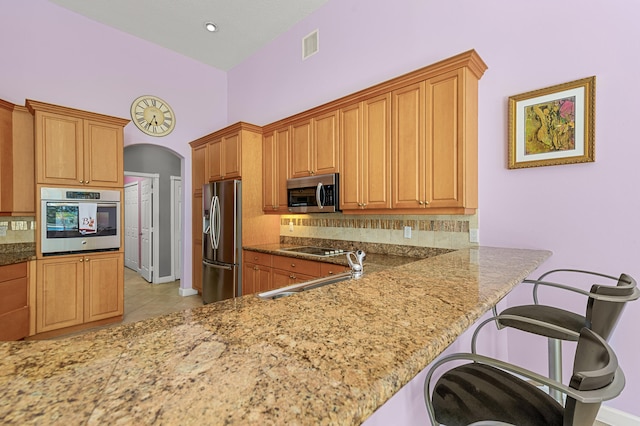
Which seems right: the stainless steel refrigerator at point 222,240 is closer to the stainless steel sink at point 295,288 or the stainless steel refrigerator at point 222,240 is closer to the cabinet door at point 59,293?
the cabinet door at point 59,293

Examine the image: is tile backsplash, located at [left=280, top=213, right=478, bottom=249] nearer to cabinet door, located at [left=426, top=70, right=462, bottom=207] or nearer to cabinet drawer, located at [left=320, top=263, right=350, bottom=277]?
cabinet door, located at [left=426, top=70, right=462, bottom=207]

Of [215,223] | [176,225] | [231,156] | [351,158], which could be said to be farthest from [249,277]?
[176,225]

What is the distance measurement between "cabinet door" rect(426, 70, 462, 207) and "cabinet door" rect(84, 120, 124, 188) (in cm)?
353

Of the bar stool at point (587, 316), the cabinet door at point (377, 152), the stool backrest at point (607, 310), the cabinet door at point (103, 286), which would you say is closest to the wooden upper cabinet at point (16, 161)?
the cabinet door at point (103, 286)

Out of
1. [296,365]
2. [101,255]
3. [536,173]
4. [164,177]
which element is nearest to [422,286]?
[296,365]

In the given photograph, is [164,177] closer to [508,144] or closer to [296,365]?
[508,144]

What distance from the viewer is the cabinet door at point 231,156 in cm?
384

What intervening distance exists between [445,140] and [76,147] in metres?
3.85

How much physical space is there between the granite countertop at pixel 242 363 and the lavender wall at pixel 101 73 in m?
4.19

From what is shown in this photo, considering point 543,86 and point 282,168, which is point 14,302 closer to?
point 282,168

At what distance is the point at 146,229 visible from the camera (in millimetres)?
5867

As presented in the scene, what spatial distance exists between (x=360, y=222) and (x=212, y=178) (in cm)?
236

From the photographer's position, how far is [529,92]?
85.3 inches

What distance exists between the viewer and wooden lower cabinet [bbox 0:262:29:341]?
8.93 ft
